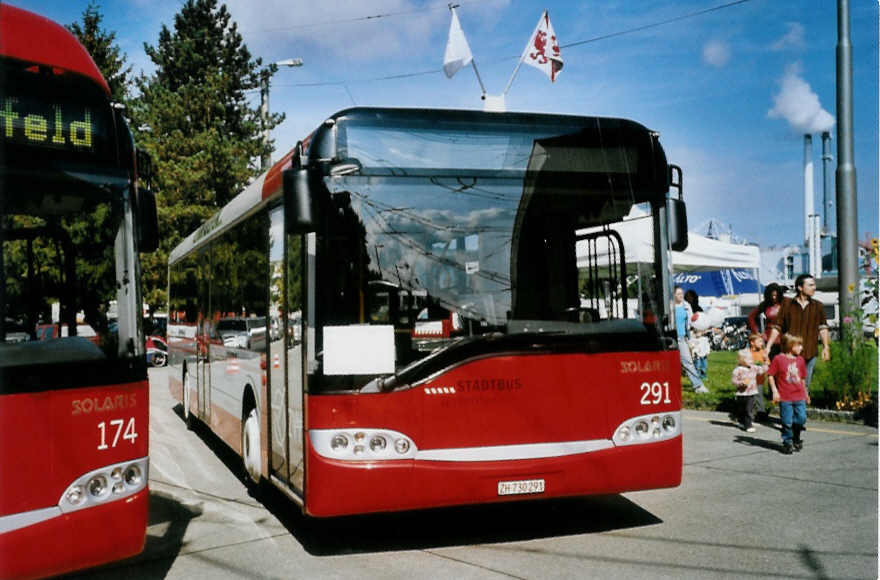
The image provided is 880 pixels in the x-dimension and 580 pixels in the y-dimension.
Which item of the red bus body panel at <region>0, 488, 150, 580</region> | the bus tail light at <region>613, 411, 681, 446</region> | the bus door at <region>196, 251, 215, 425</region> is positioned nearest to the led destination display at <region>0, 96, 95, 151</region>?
A: the red bus body panel at <region>0, 488, 150, 580</region>

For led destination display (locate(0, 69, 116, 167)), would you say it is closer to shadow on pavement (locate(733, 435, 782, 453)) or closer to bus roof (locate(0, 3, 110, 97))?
bus roof (locate(0, 3, 110, 97))

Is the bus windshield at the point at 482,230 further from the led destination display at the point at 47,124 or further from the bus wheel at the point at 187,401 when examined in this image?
the bus wheel at the point at 187,401

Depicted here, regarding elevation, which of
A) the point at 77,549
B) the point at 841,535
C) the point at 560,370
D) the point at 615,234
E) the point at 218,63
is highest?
the point at 218,63

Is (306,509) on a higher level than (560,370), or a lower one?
lower

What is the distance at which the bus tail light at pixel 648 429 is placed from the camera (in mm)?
5973

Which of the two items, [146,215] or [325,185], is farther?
[325,185]

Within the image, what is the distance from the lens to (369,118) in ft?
18.7

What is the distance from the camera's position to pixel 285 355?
6434 millimetres

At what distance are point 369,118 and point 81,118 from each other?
1.78 m

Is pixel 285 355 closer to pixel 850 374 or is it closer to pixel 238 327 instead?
pixel 238 327

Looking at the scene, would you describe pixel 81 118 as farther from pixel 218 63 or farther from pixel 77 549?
pixel 218 63

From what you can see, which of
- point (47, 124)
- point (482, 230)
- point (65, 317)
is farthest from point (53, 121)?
point (482, 230)

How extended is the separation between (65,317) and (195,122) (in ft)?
114

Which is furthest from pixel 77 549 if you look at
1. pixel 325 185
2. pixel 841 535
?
pixel 841 535
